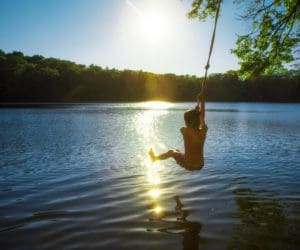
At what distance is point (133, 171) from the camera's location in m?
14.4

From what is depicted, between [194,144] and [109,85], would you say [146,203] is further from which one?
[109,85]

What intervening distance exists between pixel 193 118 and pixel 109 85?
15379 cm

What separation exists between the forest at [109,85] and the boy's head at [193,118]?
12894 centimetres

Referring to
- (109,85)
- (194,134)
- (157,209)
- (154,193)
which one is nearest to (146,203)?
(157,209)

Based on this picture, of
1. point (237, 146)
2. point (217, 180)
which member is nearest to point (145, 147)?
point (237, 146)

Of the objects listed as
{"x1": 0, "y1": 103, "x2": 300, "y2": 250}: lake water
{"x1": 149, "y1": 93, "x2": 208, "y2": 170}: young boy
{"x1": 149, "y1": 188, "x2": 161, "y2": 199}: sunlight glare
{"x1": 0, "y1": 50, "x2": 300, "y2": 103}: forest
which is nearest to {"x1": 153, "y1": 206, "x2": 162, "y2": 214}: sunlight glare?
{"x1": 0, "y1": 103, "x2": 300, "y2": 250}: lake water

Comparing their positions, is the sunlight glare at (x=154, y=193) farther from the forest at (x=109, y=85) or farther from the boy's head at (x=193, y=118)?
the forest at (x=109, y=85)

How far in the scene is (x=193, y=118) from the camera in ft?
26.6

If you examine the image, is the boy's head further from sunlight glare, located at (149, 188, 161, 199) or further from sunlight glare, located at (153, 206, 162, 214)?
sunlight glare, located at (149, 188, 161, 199)

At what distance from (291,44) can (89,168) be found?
10.2 meters

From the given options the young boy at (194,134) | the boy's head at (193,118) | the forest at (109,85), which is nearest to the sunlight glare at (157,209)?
the young boy at (194,134)

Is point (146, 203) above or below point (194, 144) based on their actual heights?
below

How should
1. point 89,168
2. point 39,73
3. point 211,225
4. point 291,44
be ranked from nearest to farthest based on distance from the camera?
point 211,225
point 291,44
point 89,168
point 39,73

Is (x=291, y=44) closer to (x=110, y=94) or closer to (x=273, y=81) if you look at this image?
(x=110, y=94)
